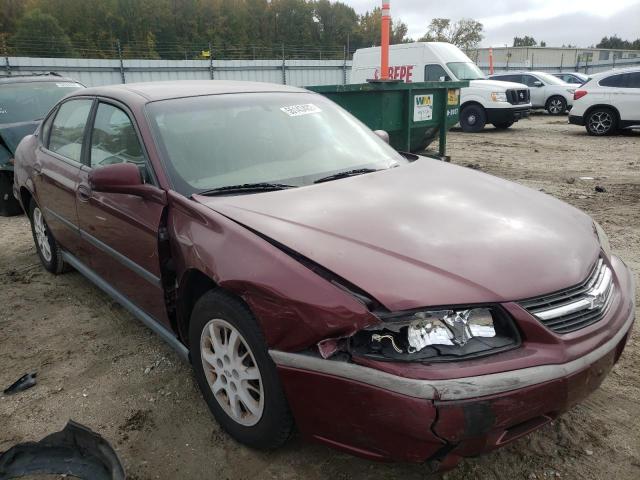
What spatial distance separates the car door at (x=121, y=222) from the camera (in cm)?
272

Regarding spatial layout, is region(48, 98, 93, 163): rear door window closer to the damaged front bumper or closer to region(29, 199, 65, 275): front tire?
region(29, 199, 65, 275): front tire

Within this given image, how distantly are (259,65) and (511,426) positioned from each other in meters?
22.4

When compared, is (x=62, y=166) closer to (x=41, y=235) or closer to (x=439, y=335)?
(x=41, y=235)

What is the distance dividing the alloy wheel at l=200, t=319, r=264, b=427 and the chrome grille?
109cm

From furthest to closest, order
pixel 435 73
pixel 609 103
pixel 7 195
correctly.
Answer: pixel 435 73 < pixel 609 103 < pixel 7 195

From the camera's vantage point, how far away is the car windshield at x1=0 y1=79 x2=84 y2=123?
22.4 ft

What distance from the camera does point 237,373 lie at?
2273mm

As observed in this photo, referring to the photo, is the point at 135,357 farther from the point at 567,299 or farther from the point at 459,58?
the point at 459,58

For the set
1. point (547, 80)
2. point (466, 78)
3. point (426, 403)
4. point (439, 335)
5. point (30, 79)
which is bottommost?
point (426, 403)

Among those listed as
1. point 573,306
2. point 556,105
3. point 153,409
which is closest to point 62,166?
point 153,409

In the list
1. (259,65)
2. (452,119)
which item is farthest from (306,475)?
(259,65)

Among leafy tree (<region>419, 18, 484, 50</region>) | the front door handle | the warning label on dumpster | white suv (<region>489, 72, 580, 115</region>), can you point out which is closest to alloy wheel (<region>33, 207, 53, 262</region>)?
the front door handle

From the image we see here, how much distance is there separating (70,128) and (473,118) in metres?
13.1

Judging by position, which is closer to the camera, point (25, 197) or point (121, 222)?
point (121, 222)
